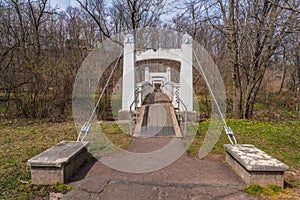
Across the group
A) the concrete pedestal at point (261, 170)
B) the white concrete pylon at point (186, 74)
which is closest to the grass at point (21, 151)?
the concrete pedestal at point (261, 170)

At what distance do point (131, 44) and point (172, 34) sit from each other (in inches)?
75.4

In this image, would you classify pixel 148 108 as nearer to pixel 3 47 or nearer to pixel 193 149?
pixel 193 149

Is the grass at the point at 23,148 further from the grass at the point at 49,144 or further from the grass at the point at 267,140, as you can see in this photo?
the grass at the point at 267,140

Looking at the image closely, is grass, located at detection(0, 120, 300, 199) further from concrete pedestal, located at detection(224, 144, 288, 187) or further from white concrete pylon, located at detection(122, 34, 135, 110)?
white concrete pylon, located at detection(122, 34, 135, 110)

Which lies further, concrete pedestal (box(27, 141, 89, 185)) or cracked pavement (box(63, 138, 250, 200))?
concrete pedestal (box(27, 141, 89, 185))

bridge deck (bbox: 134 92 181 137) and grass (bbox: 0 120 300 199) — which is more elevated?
bridge deck (bbox: 134 92 181 137)

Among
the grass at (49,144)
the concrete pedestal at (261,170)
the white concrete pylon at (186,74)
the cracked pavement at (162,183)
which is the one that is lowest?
the cracked pavement at (162,183)

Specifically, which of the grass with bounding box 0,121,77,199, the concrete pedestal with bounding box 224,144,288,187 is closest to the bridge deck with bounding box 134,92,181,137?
the grass with bounding box 0,121,77,199

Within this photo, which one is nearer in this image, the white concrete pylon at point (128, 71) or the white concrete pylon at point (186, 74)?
the white concrete pylon at point (128, 71)

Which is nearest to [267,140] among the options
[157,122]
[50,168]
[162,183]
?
[157,122]

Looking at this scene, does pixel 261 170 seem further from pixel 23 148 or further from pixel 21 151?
pixel 23 148

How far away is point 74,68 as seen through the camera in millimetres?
8062

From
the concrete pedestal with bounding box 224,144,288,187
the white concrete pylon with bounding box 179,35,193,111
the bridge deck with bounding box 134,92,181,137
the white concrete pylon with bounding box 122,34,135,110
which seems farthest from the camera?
the white concrete pylon with bounding box 179,35,193,111

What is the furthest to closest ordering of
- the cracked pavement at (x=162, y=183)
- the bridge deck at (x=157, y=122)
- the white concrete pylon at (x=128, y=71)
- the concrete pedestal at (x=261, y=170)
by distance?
the white concrete pylon at (x=128, y=71) → the bridge deck at (x=157, y=122) → the concrete pedestal at (x=261, y=170) → the cracked pavement at (x=162, y=183)
